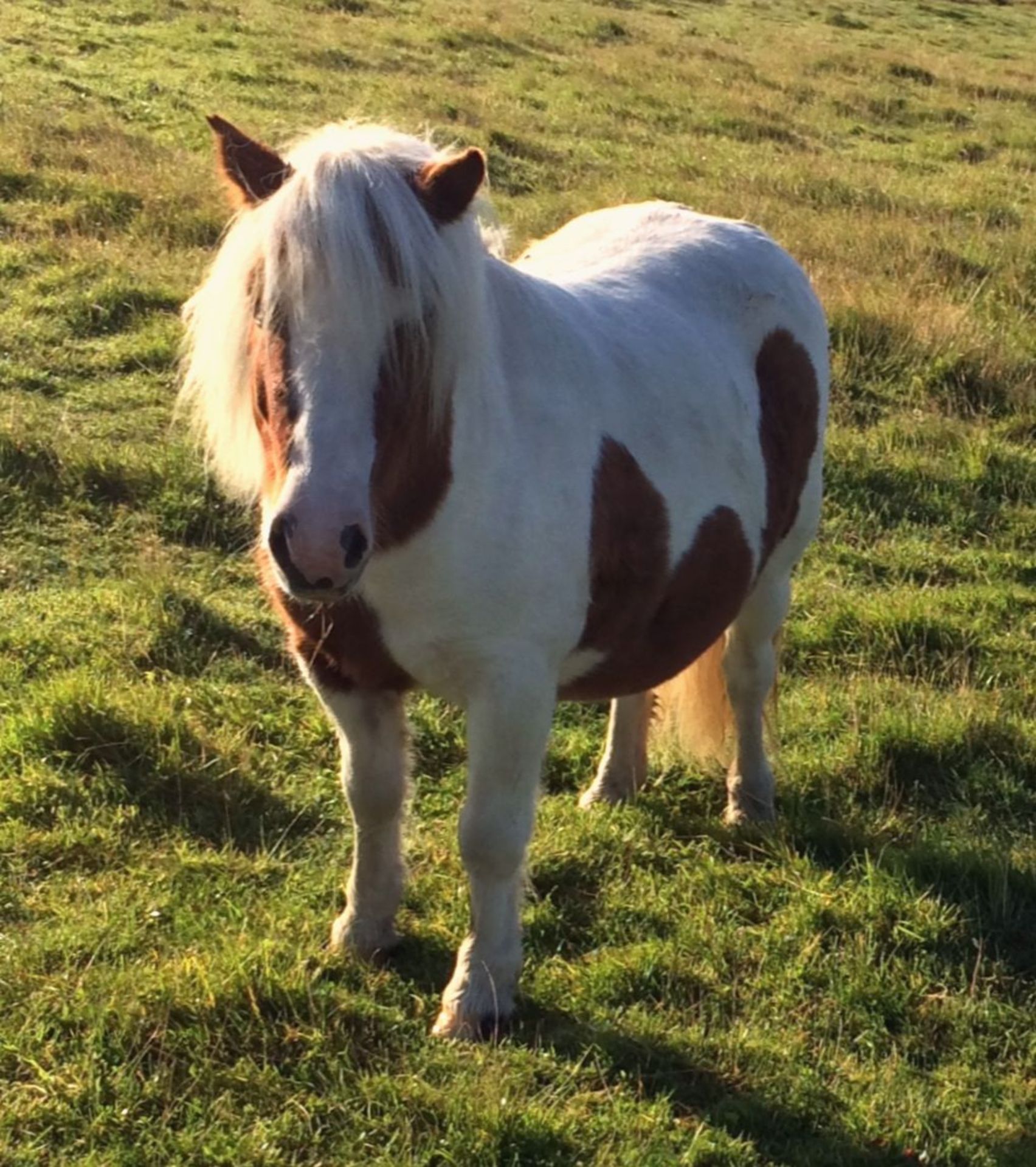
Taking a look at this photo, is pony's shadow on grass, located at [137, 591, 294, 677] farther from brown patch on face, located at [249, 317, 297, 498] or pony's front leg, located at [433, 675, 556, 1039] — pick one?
brown patch on face, located at [249, 317, 297, 498]

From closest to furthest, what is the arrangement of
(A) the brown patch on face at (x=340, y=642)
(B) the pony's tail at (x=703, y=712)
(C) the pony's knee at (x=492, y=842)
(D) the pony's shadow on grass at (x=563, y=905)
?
(A) the brown patch on face at (x=340, y=642) → (C) the pony's knee at (x=492, y=842) → (D) the pony's shadow on grass at (x=563, y=905) → (B) the pony's tail at (x=703, y=712)

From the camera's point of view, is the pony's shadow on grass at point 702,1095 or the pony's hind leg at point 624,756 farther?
the pony's hind leg at point 624,756

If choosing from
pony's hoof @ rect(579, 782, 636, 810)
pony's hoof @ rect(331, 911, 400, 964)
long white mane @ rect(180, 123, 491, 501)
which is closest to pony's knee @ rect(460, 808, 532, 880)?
pony's hoof @ rect(331, 911, 400, 964)

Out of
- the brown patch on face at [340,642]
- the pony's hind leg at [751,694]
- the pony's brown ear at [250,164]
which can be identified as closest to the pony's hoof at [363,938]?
the brown patch on face at [340,642]

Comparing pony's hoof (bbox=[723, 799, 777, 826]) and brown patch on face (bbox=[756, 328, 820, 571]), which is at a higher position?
brown patch on face (bbox=[756, 328, 820, 571])

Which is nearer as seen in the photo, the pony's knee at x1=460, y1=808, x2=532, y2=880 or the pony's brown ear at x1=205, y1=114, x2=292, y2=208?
the pony's brown ear at x1=205, y1=114, x2=292, y2=208

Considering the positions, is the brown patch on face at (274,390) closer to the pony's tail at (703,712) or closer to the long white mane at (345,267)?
the long white mane at (345,267)

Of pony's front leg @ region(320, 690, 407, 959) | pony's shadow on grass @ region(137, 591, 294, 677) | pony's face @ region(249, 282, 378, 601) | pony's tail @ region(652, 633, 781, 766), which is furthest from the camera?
pony's shadow on grass @ region(137, 591, 294, 677)

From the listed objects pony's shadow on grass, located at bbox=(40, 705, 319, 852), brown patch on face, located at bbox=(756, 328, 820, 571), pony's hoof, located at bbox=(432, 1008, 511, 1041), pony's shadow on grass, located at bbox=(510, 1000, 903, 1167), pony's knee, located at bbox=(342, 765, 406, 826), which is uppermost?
brown patch on face, located at bbox=(756, 328, 820, 571)

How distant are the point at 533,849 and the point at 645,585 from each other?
38.9 inches

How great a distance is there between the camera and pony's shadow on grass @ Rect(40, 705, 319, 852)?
3.95 m

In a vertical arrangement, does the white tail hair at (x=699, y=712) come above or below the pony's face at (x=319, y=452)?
below

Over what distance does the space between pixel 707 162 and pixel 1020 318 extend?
5285mm

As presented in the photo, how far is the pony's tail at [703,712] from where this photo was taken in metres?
4.47
